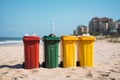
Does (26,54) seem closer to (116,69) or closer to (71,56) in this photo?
(71,56)

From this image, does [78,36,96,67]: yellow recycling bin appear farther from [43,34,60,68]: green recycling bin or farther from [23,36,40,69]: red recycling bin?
[23,36,40,69]: red recycling bin

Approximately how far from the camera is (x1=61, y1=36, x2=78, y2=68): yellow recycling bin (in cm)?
713

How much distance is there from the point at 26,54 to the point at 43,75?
3.74ft

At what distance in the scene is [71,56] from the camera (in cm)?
720

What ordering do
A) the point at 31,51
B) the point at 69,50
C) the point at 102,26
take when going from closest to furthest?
the point at 31,51 → the point at 69,50 → the point at 102,26

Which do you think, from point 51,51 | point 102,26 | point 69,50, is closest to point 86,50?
point 69,50

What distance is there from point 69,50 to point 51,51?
1.91 feet

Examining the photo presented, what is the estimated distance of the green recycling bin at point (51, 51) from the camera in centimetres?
705

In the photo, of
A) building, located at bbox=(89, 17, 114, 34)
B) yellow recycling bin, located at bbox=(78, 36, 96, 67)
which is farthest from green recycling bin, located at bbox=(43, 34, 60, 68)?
building, located at bbox=(89, 17, 114, 34)

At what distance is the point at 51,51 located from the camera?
707 centimetres

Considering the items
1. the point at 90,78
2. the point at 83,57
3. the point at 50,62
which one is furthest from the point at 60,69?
the point at 90,78

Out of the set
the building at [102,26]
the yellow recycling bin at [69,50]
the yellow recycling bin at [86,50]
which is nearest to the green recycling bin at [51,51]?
the yellow recycling bin at [69,50]

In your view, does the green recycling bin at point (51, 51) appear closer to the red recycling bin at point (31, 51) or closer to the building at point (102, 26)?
the red recycling bin at point (31, 51)

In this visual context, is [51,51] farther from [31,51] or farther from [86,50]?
[86,50]
